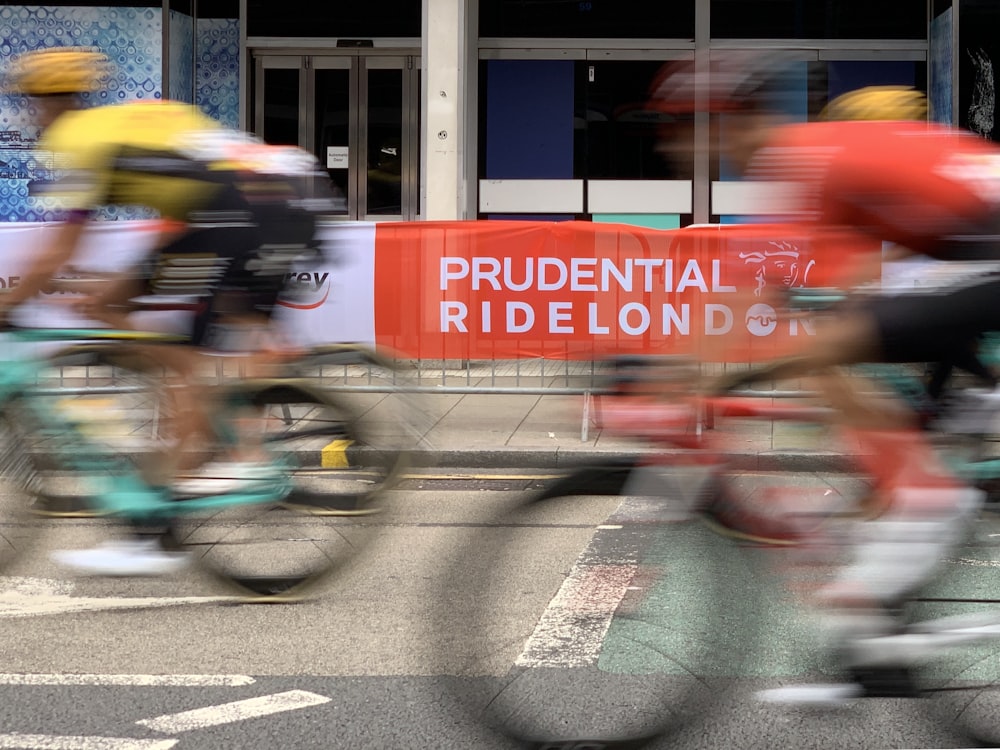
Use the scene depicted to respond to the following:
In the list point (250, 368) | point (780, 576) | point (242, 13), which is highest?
point (242, 13)

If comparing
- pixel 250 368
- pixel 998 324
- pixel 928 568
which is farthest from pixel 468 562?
pixel 250 368

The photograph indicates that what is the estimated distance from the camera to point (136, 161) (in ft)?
16.3

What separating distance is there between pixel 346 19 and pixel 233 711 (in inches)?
A: 564

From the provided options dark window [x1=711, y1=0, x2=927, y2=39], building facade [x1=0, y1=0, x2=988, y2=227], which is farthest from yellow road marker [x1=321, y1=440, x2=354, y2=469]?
dark window [x1=711, y1=0, x2=927, y2=39]

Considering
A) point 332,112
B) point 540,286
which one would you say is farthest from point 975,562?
point 332,112

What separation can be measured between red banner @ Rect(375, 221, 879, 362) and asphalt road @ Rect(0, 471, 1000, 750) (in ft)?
15.8

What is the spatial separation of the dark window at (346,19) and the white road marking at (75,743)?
1435cm

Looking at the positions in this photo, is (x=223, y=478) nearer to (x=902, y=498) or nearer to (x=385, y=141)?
(x=902, y=498)

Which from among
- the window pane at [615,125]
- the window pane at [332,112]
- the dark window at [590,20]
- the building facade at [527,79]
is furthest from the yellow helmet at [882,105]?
the dark window at [590,20]

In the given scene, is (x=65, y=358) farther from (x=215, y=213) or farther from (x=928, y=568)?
(x=928, y=568)

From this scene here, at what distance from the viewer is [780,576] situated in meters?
3.78

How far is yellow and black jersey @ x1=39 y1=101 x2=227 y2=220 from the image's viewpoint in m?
4.96

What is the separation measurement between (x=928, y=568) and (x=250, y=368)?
2545 mm

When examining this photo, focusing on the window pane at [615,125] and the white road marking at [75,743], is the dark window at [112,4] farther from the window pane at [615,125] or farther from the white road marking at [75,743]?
the white road marking at [75,743]
